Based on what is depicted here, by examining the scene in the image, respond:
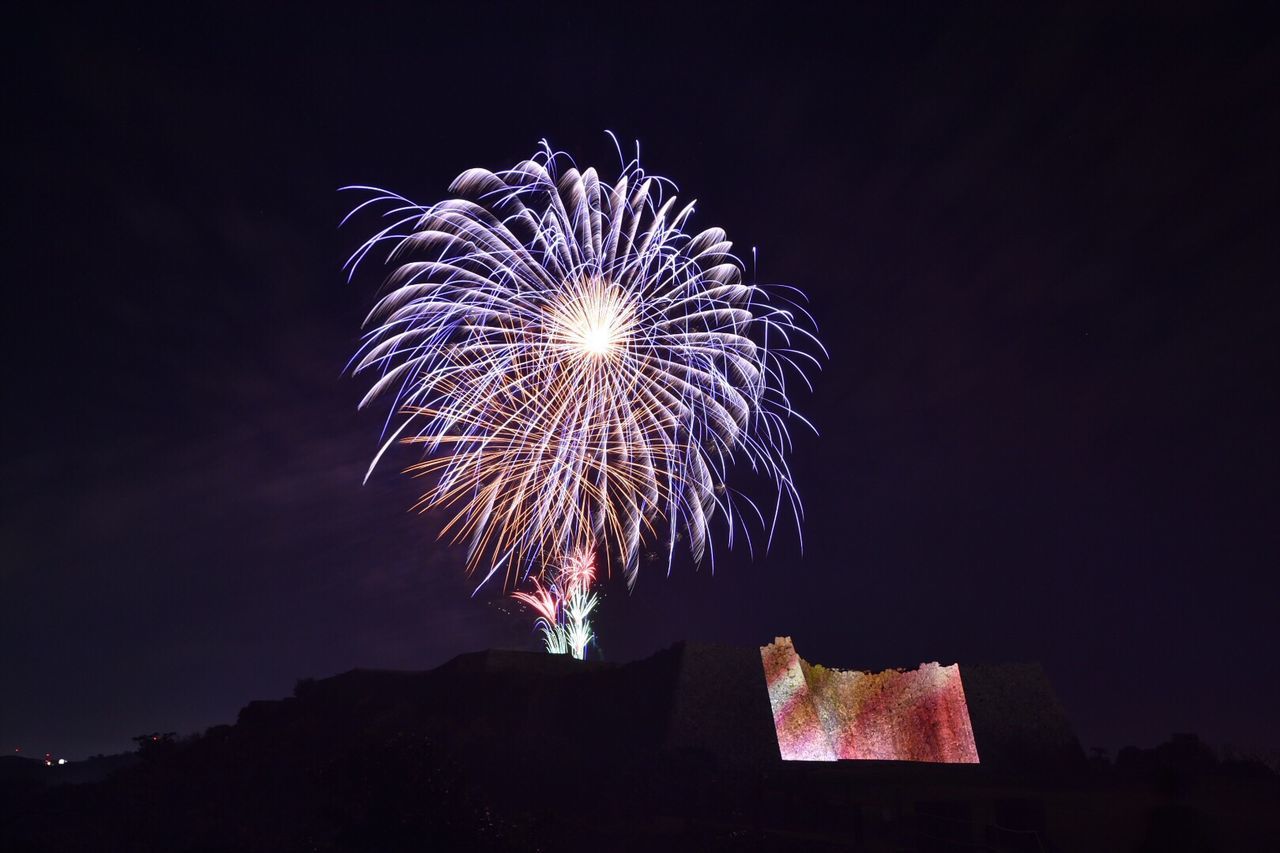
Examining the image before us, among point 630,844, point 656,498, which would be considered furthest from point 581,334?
point 630,844

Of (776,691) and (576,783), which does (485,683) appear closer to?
(576,783)

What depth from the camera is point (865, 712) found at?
93.0 feet

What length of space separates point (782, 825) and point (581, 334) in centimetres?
1065

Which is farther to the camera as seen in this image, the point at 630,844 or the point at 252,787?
the point at 252,787

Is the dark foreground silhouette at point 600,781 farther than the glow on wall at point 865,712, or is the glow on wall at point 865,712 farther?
the glow on wall at point 865,712

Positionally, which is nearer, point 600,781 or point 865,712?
point 600,781

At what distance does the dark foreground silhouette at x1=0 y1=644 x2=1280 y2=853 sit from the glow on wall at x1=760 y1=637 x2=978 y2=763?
0.94 m

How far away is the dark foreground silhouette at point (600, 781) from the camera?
1333 centimetres

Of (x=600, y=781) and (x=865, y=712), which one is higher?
(x=865, y=712)

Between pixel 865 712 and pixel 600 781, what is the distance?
450 inches

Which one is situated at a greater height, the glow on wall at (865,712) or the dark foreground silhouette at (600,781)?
the glow on wall at (865,712)

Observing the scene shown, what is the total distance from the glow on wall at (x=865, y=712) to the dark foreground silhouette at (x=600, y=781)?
942mm

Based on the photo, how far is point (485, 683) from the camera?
27.4 metres

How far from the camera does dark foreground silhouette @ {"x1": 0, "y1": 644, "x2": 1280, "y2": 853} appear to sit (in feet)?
43.7
